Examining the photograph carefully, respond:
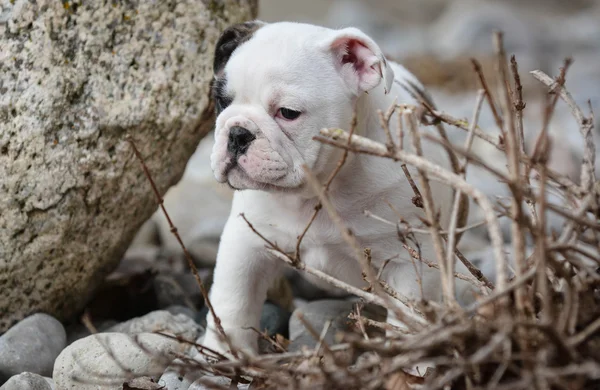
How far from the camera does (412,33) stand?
12.8 m

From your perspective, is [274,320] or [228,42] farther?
[274,320]

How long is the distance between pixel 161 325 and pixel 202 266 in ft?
3.47

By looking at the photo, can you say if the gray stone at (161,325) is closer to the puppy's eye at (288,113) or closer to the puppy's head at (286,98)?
the puppy's head at (286,98)

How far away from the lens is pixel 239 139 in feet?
8.86

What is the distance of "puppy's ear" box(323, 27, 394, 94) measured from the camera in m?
2.77

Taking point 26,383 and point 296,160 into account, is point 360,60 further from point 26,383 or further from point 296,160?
point 26,383

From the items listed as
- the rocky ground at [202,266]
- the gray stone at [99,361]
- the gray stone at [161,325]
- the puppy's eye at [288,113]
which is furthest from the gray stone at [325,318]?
the puppy's eye at [288,113]

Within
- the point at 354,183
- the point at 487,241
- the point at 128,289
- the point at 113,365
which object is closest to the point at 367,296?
the point at 354,183

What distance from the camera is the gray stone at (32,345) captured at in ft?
9.78

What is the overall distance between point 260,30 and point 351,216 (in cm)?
76

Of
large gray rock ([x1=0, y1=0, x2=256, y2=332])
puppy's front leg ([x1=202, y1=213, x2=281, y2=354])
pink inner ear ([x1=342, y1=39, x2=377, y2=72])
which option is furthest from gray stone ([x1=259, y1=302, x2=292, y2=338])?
pink inner ear ([x1=342, y1=39, x2=377, y2=72])

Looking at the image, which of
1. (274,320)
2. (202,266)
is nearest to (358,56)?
(274,320)

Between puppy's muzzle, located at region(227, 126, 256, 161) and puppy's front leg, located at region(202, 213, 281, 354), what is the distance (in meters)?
0.51

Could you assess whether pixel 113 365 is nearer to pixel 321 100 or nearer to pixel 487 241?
pixel 321 100
